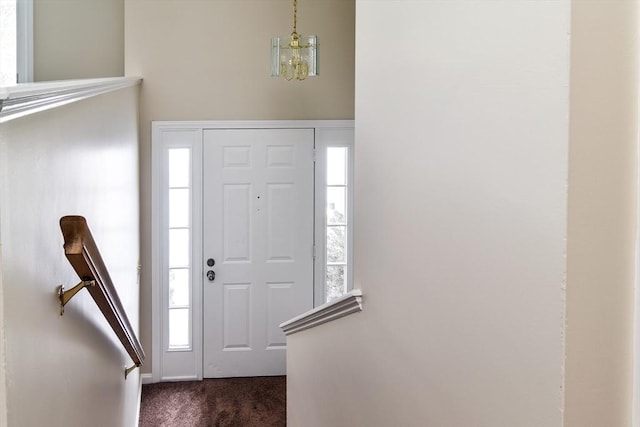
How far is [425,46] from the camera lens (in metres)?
1.22

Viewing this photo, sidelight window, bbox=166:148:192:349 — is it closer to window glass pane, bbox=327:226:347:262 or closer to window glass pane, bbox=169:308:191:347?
window glass pane, bbox=169:308:191:347

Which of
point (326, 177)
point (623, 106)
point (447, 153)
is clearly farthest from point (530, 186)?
point (326, 177)

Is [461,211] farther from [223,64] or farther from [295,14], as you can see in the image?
[223,64]

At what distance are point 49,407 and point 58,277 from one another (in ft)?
0.94

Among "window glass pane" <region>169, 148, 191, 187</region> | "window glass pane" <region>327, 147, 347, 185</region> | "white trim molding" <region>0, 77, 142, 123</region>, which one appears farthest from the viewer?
"window glass pane" <region>327, 147, 347, 185</region>

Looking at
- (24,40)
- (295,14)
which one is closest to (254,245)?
(295,14)

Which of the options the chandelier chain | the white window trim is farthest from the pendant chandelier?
the white window trim

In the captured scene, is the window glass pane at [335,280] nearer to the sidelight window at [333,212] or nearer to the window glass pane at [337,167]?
the sidelight window at [333,212]

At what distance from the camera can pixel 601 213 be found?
2.37ft

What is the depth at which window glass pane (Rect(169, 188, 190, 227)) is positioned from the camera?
446 centimetres

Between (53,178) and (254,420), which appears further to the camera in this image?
(254,420)

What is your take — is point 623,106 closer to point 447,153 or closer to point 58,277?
point 447,153

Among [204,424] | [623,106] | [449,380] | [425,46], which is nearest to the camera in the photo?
[623,106]

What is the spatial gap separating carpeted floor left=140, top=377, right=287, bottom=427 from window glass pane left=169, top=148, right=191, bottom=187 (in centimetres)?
156
